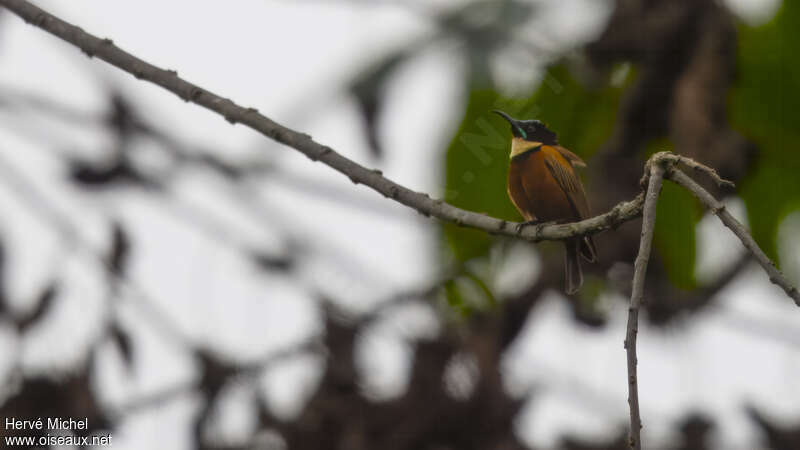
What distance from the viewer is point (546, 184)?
211 centimetres

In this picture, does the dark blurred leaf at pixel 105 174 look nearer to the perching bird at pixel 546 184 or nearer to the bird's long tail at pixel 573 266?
the perching bird at pixel 546 184

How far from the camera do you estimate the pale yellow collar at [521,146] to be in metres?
2.06

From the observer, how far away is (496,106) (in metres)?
2.59

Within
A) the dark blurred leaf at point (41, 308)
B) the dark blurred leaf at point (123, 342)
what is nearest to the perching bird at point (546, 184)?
the dark blurred leaf at point (123, 342)

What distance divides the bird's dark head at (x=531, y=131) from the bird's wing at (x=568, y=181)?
1.1 inches

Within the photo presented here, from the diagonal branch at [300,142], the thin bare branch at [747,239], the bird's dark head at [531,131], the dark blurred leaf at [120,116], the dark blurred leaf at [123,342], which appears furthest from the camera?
the dark blurred leaf at [120,116]

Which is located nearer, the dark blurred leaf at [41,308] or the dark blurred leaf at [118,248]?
the dark blurred leaf at [41,308]

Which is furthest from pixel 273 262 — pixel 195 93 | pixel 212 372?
pixel 195 93

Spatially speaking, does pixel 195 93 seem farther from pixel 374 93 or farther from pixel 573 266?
pixel 374 93

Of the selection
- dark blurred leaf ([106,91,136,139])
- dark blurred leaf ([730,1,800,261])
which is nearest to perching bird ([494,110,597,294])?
dark blurred leaf ([730,1,800,261])

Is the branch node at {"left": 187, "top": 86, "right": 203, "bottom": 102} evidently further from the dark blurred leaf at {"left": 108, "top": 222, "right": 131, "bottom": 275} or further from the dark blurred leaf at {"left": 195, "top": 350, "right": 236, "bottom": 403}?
the dark blurred leaf at {"left": 195, "top": 350, "right": 236, "bottom": 403}

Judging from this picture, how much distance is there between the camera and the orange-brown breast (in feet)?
6.59

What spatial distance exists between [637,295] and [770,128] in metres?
2.72

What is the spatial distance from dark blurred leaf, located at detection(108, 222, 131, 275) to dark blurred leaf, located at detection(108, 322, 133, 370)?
0.27m
